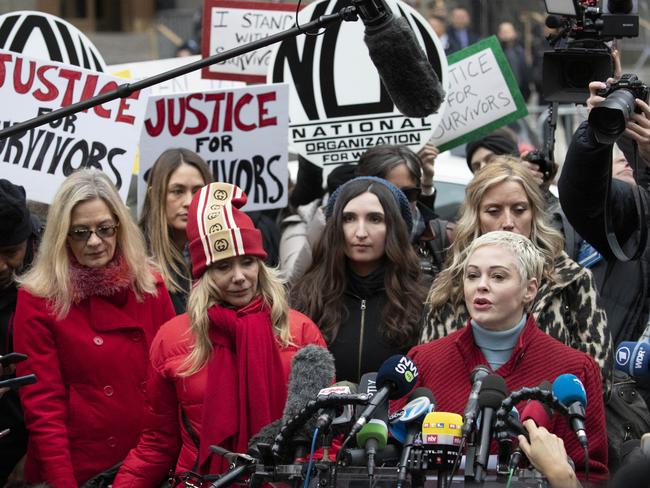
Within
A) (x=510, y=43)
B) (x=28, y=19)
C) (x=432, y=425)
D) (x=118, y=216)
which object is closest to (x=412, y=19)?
(x=28, y=19)

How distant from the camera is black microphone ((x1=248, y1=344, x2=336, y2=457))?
4.43 meters

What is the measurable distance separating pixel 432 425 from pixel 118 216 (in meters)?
2.40

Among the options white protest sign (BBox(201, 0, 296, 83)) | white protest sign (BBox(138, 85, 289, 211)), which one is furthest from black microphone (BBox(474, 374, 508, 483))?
white protest sign (BBox(201, 0, 296, 83))

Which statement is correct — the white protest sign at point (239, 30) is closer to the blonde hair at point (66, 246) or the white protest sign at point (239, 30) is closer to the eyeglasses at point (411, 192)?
the eyeglasses at point (411, 192)

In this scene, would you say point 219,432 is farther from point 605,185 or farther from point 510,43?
point 510,43

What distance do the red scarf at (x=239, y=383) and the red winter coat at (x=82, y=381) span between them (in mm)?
661

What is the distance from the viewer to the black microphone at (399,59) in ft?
16.3

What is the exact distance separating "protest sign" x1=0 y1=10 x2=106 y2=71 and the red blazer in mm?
3549

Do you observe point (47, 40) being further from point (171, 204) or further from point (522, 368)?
point (522, 368)

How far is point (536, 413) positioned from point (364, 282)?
1914 millimetres

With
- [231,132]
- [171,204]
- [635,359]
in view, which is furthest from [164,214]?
[635,359]

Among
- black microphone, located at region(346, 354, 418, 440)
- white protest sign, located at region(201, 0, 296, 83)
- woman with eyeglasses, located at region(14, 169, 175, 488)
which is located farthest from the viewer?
white protest sign, located at region(201, 0, 296, 83)

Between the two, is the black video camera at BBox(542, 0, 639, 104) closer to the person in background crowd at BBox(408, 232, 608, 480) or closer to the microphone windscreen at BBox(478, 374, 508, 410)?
the person in background crowd at BBox(408, 232, 608, 480)

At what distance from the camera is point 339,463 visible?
404 centimetres
